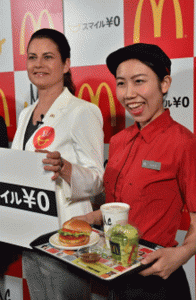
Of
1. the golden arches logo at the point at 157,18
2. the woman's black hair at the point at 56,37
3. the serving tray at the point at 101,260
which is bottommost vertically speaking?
the serving tray at the point at 101,260

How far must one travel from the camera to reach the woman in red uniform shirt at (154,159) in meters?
1.08

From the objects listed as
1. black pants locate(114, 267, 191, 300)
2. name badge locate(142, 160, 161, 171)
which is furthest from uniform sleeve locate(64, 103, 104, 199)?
black pants locate(114, 267, 191, 300)

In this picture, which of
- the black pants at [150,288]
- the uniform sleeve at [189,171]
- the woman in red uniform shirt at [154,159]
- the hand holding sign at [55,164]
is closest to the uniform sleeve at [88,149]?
the hand holding sign at [55,164]

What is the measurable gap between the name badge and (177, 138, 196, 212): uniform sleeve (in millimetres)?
71

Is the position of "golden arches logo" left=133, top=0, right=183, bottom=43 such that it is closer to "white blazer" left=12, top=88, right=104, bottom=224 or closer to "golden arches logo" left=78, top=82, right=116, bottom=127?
"golden arches logo" left=78, top=82, right=116, bottom=127

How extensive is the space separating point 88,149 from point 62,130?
15 centimetres

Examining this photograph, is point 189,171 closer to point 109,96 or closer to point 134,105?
point 134,105

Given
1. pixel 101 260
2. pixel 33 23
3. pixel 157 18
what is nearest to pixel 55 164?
pixel 101 260

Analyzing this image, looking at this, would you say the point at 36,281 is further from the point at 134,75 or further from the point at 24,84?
the point at 24,84

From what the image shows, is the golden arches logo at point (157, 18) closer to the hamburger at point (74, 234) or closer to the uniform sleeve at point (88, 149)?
the uniform sleeve at point (88, 149)

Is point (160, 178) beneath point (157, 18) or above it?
beneath

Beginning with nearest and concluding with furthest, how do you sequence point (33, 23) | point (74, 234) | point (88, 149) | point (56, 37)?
point (74, 234)
point (88, 149)
point (56, 37)
point (33, 23)

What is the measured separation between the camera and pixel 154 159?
3.73ft

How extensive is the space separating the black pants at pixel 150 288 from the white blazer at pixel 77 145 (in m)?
0.58
